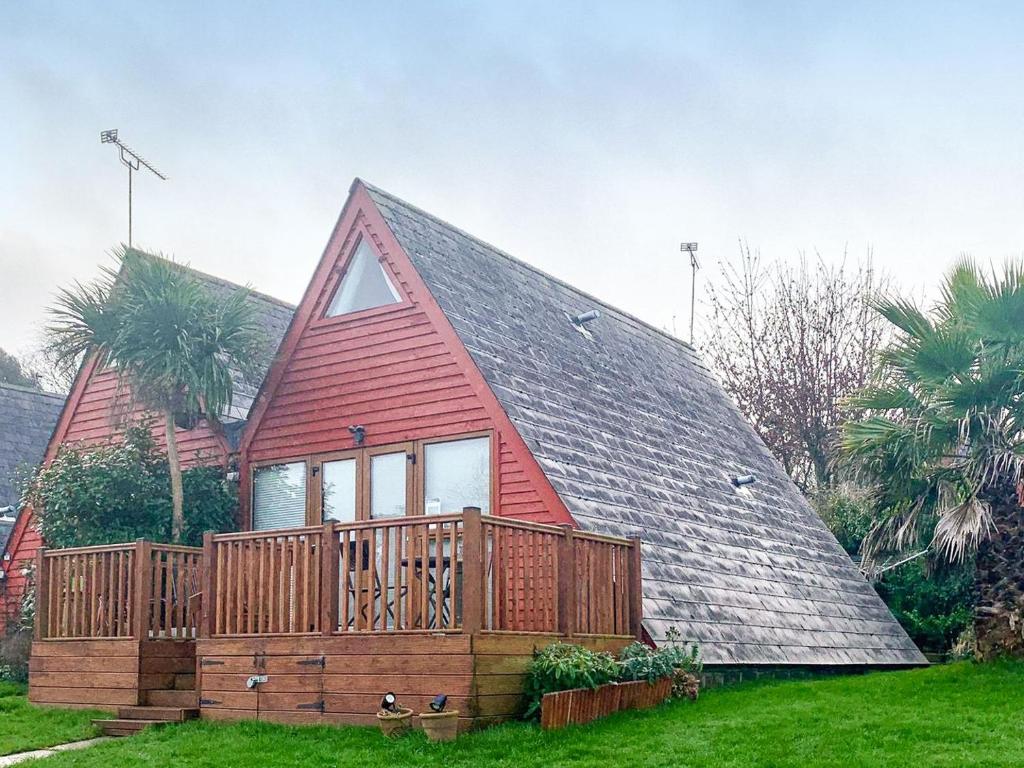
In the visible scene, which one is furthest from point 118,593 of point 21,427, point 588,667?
point 21,427

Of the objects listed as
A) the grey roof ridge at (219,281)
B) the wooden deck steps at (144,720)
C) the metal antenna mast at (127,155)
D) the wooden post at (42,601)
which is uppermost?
the metal antenna mast at (127,155)

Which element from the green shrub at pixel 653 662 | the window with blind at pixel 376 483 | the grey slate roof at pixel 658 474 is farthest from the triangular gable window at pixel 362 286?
the green shrub at pixel 653 662

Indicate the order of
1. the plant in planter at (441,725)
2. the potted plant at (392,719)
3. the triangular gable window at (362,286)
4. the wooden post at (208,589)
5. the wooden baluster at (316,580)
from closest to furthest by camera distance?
the plant in planter at (441,725) < the potted plant at (392,719) < the wooden baluster at (316,580) < the wooden post at (208,589) < the triangular gable window at (362,286)

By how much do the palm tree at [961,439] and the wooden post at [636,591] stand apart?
11.3 ft

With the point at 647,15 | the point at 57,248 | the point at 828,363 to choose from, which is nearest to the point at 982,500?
the point at 647,15

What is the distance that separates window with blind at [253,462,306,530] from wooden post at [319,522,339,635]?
462cm

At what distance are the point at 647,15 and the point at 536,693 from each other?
8543mm

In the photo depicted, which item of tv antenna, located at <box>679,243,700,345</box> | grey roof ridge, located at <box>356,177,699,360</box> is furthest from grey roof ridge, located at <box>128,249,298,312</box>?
tv antenna, located at <box>679,243,700,345</box>

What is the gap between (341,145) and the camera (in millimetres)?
18938

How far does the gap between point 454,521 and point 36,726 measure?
4819 mm

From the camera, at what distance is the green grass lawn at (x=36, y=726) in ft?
37.4

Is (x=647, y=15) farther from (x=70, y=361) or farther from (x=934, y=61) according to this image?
(x=70, y=361)

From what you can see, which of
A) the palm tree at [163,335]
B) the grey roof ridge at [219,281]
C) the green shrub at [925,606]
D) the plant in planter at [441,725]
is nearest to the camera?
the plant in planter at [441,725]

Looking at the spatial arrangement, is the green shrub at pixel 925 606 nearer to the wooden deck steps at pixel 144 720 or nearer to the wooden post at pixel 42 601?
the wooden deck steps at pixel 144 720
